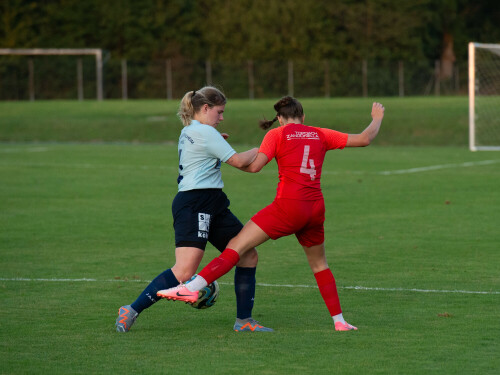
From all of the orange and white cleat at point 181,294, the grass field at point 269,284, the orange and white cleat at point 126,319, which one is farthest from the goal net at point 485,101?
the orange and white cleat at point 181,294

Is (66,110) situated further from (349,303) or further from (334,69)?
(349,303)

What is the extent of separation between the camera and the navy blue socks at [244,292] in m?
7.50

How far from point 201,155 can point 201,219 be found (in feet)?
1.52

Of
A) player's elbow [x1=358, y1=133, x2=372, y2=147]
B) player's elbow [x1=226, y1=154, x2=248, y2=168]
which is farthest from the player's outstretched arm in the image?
player's elbow [x1=226, y1=154, x2=248, y2=168]

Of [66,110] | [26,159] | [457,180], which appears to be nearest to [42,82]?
[66,110]

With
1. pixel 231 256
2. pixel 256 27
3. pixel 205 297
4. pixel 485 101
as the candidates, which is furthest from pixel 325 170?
pixel 256 27

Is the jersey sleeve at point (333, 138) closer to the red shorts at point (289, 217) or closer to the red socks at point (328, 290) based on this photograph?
the red shorts at point (289, 217)

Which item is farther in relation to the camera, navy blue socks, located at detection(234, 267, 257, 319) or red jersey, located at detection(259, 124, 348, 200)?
navy blue socks, located at detection(234, 267, 257, 319)

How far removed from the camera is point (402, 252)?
1155 centimetres

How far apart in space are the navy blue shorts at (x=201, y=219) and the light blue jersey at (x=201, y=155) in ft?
0.22

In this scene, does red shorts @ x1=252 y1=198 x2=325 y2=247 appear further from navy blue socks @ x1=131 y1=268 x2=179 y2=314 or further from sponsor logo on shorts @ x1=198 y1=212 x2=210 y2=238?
navy blue socks @ x1=131 y1=268 x2=179 y2=314

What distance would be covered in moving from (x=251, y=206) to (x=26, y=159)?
12899 mm

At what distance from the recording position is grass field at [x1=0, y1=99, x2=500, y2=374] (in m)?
6.68

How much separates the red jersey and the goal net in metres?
21.4
